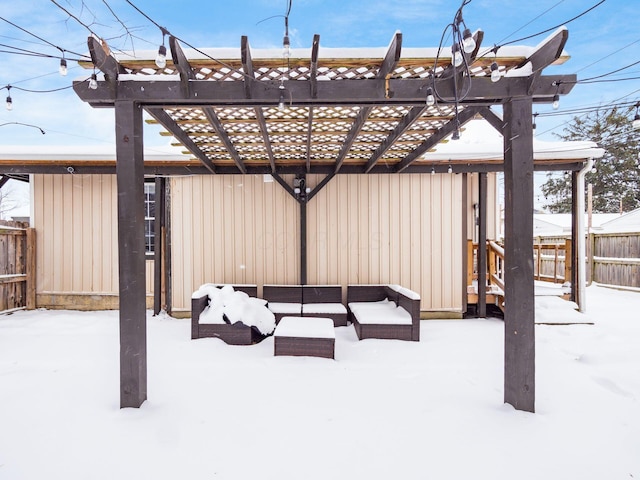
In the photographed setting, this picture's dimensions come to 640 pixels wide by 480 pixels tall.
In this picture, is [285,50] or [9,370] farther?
[9,370]

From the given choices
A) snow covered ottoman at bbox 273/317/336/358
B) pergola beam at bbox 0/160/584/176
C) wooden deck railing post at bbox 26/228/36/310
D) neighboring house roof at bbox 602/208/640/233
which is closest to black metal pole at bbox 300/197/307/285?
pergola beam at bbox 0/160/584/176

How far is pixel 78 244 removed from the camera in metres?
6.02

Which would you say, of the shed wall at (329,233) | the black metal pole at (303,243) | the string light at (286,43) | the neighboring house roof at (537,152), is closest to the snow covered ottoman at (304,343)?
the black metal pole at (303,243)

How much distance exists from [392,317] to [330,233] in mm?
1908

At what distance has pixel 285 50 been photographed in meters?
2.10

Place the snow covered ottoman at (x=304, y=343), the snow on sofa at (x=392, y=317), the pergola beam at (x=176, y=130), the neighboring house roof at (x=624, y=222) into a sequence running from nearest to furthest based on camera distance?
the pergola beam at (x=176, y=130) < the snow covered ottoman at (x=304, y=343) < the snow on sofa at (x=392, y=317) < the neighboring house roof at (x=624, y=222)

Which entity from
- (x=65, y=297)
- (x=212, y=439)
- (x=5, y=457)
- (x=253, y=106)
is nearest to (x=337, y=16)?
(x=253, y=106)

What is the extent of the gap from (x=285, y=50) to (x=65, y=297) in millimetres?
6347

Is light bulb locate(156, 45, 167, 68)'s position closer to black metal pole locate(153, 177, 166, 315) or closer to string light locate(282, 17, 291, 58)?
string light locate(282, 17, 291, 58)

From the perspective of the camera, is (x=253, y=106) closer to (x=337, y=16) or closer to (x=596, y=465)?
(x=596, y=465)

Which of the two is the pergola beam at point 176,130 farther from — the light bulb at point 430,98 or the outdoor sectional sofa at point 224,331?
the light bulb at point 430,98

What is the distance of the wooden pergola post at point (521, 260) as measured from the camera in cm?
247

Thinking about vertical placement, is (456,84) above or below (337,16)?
below

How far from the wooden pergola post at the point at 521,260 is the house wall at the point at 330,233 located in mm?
3206
